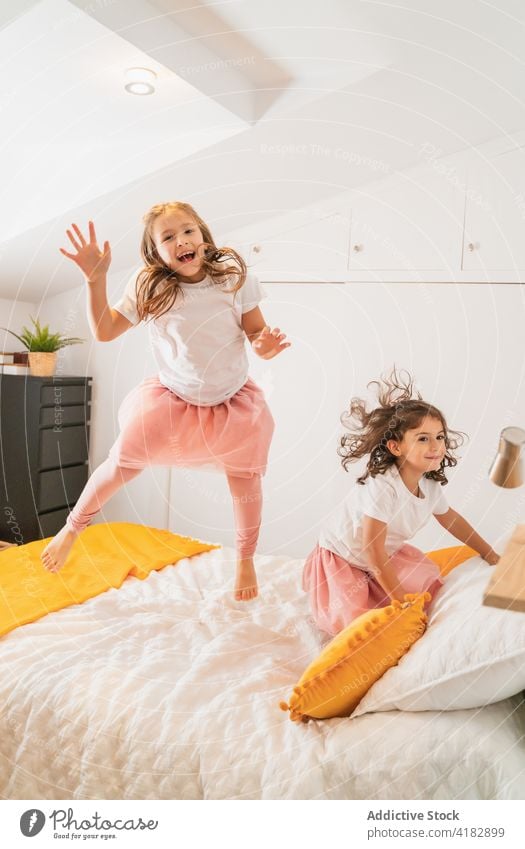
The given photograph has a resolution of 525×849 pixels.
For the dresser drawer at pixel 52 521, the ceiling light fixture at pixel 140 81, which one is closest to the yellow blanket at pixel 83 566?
the dresser drawer at pixel 52 521

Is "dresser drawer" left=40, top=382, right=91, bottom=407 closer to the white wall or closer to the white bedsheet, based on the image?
the white wall

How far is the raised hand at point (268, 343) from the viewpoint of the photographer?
2.83ft

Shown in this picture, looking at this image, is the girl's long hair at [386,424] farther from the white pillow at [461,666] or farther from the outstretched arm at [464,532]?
the white pillow at [461,666]

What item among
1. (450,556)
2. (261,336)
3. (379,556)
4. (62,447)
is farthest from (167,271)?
(450,556)

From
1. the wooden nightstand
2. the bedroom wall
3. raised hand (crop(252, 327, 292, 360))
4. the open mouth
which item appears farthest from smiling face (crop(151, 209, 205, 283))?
the wooden nightstand

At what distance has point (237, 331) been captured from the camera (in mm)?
883

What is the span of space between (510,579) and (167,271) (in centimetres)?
65

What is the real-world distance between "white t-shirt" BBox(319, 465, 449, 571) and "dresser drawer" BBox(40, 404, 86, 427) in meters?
0.48

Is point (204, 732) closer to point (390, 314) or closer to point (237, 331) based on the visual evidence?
point (237, 331)

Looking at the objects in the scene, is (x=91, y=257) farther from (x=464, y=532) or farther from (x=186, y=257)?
(x=464, y=532)

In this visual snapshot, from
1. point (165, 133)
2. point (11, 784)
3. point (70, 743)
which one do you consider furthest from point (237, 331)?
point (11, 784)

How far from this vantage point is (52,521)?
1156 millimetres

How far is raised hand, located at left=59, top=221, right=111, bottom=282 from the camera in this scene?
0.85 m

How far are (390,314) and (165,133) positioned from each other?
19.6 inches
